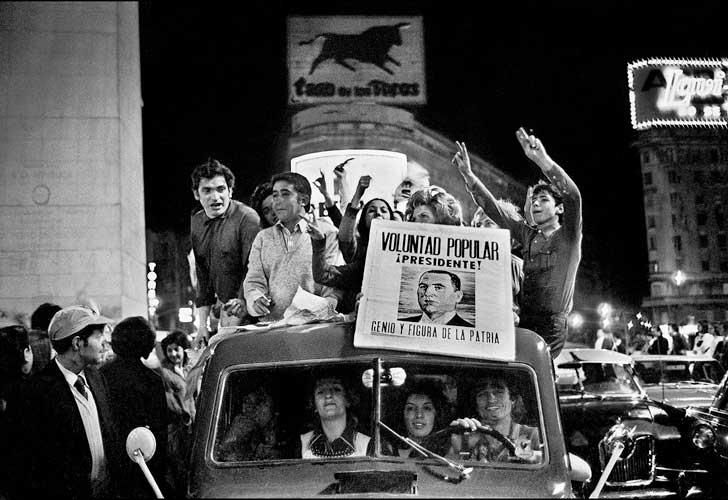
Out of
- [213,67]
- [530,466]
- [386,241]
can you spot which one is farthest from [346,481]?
[213,67]

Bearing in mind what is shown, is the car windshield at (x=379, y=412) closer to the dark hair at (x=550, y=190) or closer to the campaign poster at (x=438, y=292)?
the campaign poster at (x=438, y=292)

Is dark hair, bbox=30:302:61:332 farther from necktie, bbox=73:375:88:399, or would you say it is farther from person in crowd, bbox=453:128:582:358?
person in crowd, bbox=453:128:582:358

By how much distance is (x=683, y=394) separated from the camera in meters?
9.66

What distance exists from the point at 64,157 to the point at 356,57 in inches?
460

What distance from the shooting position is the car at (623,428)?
7.30 m

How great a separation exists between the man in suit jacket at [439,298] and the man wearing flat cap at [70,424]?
1941 millimetres

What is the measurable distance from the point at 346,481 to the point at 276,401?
2.01ft

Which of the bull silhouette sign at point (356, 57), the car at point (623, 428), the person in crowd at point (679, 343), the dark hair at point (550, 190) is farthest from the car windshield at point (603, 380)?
the bull silhouette sign at point (356, 57)

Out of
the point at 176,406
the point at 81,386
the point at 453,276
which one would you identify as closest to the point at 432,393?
the point at 453,276

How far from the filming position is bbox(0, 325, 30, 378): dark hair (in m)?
4.81

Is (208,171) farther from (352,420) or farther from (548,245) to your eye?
(352,420)

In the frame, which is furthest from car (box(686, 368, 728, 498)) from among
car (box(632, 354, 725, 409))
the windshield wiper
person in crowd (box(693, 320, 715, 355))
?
person in crowd (box(693, 320, 715, 355))

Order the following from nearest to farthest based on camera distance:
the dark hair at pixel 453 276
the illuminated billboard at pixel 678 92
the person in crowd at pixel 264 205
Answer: the dark hair at pixel 453 276 → the person in crowd at pixel 264 205 → the illuminated billboard at pixel 678 92

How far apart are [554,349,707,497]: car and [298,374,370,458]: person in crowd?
3518 mm
